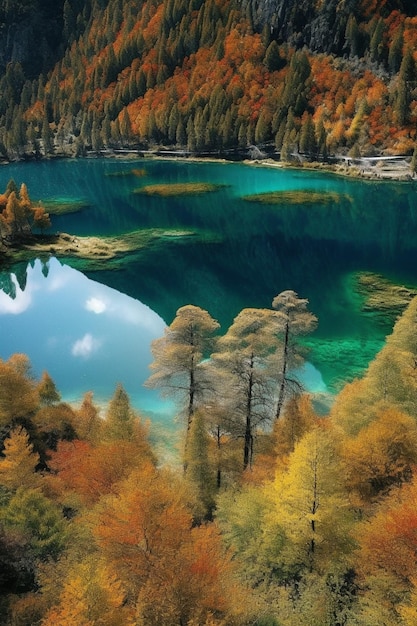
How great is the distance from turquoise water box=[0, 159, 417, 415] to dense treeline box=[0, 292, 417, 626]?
17599mm

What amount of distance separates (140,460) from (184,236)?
87377 mm

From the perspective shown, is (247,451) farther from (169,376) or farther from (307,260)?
(307,260)

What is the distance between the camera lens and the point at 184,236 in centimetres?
11738

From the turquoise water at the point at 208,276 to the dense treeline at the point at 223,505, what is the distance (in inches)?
693

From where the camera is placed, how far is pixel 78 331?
3017 inches

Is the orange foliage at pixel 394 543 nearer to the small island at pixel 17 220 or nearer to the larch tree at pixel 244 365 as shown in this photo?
the larch tree at pixel 244 365

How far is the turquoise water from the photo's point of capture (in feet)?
217

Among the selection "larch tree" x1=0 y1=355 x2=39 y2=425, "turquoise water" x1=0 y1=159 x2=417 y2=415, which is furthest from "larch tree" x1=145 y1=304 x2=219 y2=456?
"turquoise water" x1=0 y1=159 x2=417 y2=415

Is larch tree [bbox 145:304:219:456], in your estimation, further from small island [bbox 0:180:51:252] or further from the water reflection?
small island [bbox 0:180:51:252]

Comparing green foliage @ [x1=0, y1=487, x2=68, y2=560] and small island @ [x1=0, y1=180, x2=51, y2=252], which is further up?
small island @ [x1=0, y1=180, x2=51, y2=252]

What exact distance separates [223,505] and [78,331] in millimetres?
50102

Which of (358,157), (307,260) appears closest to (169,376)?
(307,260)

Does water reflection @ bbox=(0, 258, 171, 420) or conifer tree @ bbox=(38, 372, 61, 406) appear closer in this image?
conifer tree @ bbox=(38, 372, 61, 406)

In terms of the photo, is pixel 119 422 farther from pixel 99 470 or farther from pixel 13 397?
pixel 13 397
